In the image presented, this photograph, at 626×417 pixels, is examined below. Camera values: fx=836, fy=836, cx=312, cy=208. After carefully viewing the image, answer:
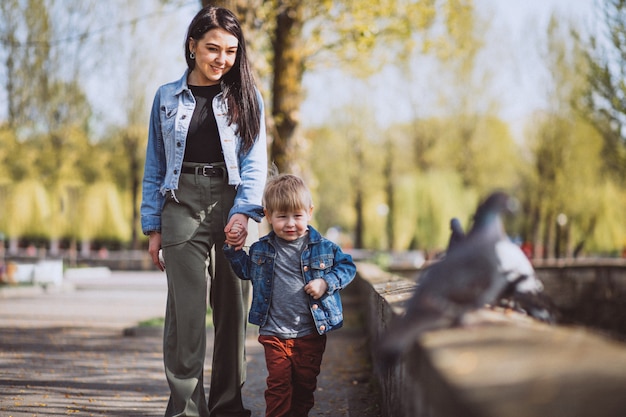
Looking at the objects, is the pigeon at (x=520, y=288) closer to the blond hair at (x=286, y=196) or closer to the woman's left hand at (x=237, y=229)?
the blond hair at (x=286, y=196)

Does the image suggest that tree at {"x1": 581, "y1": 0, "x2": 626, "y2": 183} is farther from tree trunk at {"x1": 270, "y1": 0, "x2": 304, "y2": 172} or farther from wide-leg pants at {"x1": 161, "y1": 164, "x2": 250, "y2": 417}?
wide-leg pants at {"x1": 161, "y1": 164, "x2": 250, "y2": 417}

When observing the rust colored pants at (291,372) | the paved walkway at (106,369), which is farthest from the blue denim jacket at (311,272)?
the paved walkway at (106,369)

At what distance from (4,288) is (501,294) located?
19892 mm

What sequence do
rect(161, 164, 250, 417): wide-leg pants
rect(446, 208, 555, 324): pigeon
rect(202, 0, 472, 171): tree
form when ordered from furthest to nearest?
rect(202, 0, 472, 171): tree
rect(161, 164, 250, 417): wide-leg pants
rect(446, 208, 555, 324): pigeon

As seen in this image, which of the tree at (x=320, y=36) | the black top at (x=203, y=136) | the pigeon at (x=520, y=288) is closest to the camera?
the pigeon at (x=520, y=288)

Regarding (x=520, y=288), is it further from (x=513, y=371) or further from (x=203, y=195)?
(x=203, y=195)

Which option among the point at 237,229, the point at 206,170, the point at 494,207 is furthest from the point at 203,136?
the point at 494,207

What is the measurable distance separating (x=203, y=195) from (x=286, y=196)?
0.47 m

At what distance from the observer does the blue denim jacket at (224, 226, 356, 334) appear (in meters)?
4.38

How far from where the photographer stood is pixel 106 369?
7.51 meters

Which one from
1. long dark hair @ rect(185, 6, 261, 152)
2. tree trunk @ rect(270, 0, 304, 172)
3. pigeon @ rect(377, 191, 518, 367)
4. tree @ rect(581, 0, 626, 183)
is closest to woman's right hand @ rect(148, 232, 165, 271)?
long dark hair @ rect(185, 6, 261, 152)

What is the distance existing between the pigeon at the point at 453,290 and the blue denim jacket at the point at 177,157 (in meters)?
1.59

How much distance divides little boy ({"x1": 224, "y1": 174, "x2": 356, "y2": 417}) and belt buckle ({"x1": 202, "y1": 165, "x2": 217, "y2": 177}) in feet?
1.01

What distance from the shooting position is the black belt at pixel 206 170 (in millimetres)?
4492
